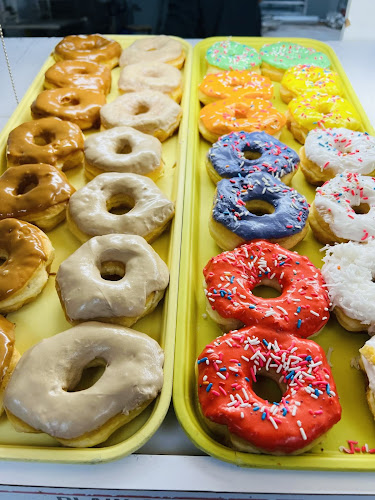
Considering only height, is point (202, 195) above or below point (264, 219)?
below

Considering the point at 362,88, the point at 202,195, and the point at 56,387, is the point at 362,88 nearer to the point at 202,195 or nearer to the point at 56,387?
the point at 202,195

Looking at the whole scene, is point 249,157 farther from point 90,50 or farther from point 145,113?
point 90,50

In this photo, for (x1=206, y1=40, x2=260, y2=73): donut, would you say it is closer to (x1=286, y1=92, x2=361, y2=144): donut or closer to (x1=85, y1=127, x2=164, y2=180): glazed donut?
(x1=286, y1=92, x2=361, y2=144): donut

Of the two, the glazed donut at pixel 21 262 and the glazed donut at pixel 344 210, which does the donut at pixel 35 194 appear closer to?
the glazed donut at pixel 21 262

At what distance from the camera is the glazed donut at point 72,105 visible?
8.95 ft

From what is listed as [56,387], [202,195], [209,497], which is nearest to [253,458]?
[209,497]

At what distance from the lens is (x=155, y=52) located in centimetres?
336

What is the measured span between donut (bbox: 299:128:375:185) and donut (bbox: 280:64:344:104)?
565 millimetres

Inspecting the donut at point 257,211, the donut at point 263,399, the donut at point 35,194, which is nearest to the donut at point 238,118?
the donut at point 257,211

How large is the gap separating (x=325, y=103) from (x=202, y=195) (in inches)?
41.4

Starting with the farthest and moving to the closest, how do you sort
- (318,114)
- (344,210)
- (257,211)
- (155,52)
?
1. (155,52)
2. (318,114)
3. (257,211)
4. (344,210)

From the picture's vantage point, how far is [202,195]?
2.43 m

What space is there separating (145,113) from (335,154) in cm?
116

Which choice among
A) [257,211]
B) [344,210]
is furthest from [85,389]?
[344,210]
